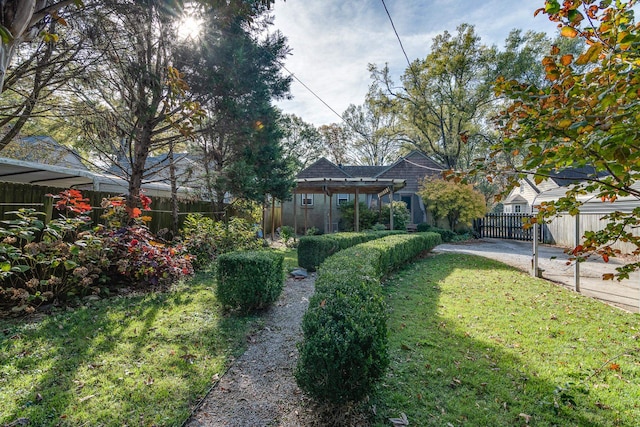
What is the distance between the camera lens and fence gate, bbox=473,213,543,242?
1780cm

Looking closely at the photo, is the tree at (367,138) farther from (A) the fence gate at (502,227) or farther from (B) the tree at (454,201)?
(B) the tree at (454,201)

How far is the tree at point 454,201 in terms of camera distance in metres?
16.7

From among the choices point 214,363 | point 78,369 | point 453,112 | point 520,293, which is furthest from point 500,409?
point 453,112

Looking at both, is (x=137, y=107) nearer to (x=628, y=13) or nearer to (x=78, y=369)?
(x=78, y=369)

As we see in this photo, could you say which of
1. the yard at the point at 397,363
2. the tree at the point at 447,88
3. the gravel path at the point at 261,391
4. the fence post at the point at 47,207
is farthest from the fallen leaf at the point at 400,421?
the tree at the point at 447,88

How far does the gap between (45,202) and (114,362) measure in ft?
11.6

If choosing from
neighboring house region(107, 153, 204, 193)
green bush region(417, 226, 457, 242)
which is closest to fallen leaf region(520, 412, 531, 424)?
neighboring house region(107, 153, 204, 193)

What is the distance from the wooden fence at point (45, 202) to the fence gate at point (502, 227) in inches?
707

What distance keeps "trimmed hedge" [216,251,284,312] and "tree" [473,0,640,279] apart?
356cm

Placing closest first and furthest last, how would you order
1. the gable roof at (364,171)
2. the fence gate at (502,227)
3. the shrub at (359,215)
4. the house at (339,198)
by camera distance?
1. the fence gate at (502,227)
2. the shrub at (359,215)
3. the house at (339,198)
4. the gable roof at (364,171)

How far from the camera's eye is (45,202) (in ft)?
16.1

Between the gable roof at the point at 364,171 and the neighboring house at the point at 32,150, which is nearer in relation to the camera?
the neighboring house at the point at 32,150

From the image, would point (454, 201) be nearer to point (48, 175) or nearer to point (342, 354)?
point (342, 354)

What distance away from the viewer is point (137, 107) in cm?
586
